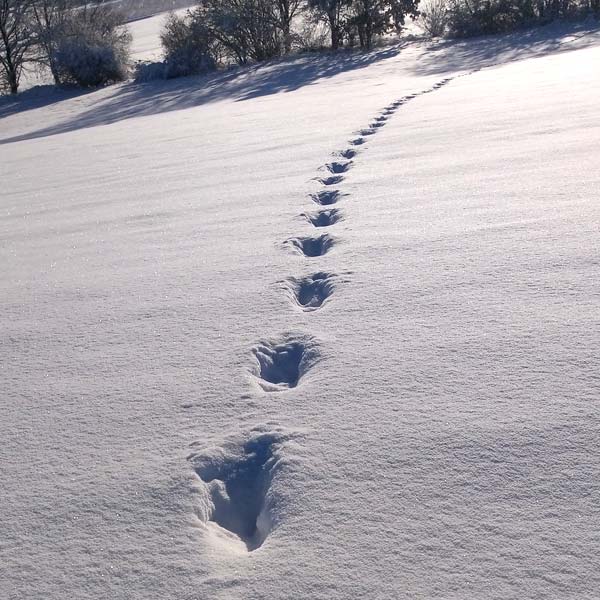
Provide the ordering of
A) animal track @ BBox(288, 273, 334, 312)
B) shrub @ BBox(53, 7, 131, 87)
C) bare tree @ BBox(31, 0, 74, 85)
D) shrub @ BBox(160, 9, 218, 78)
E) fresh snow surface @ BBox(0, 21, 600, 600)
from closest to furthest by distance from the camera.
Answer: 1. fresh snow surface @ BBox(0, 21, 600, 600)
2. animal track @ BBox(288, 273, 334, 312)
3. shrub @ BBox(160, 9, 218, 78)
4. shrub @ BBox(53, 7, 131, 87)
5. bare tree @ BBox(31, 0, 74, 85)

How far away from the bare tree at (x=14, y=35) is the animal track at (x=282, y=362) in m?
14.3

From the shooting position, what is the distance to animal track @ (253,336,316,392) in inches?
64.9

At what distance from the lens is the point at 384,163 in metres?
3.56

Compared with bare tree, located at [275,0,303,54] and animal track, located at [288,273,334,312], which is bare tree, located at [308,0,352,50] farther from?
animal track, located at [288,273,334,312]

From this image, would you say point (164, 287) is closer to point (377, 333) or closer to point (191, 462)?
point (377, 333)

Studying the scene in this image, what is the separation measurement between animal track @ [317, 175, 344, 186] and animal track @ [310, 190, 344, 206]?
0.20 m

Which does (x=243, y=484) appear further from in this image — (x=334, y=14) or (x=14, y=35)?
(x=14, y=35)

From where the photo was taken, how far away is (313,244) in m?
2.55

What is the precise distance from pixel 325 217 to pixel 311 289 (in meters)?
0.73

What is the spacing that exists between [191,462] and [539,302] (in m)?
0.95

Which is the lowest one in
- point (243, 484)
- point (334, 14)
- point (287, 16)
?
point (243, 484)

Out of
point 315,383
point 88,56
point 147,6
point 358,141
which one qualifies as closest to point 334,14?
point 88,56

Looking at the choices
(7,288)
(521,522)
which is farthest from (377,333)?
(7,288)

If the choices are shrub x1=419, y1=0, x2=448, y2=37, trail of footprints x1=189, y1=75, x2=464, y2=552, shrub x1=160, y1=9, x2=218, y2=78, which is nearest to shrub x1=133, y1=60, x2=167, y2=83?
shrub x1=160, y1=9, x2=218, y2=78
